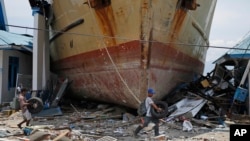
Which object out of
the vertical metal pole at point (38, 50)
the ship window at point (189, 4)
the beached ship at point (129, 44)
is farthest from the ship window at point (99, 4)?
the vertical metal pole at point (38, 50)

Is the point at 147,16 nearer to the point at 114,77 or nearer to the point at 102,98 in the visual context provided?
the point at 114,77

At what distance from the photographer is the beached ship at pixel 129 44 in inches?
314

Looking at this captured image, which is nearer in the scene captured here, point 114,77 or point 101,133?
point 101,133

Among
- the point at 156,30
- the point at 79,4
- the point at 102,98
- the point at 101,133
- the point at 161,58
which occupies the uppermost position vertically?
the point at 79,4

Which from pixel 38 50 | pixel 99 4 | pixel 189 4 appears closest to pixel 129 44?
pixel 99 4

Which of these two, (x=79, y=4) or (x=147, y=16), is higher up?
(x=79, y=4)

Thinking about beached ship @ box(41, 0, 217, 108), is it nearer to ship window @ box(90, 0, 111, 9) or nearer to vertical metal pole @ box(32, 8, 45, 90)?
ship window @ box(90, 0, 111, 9)

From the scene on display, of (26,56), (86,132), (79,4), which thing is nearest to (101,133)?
(86,132)

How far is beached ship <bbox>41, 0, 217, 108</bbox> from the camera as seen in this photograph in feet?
26.2

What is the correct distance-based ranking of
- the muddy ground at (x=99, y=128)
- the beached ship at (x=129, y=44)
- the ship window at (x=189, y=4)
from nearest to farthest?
1. the muddy ground at (x=99, y=128)
2. the beached ship at (x=129, y=44)
3. the ship window at (x=189, y=4)

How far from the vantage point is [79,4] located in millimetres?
9414

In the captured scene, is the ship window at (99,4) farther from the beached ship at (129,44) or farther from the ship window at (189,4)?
the ship window at (189,4)

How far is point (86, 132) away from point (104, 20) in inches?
116

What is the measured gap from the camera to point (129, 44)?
8156 millimetres
